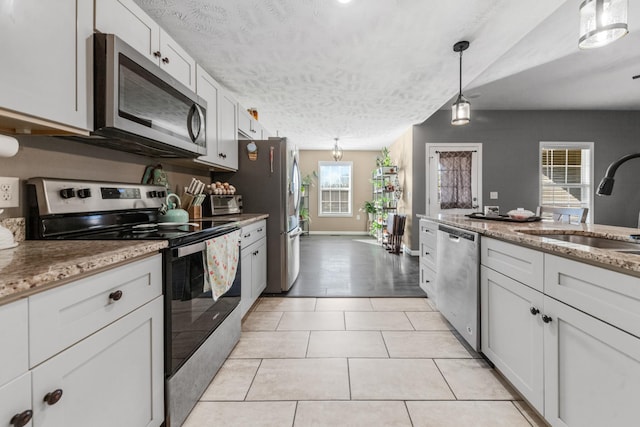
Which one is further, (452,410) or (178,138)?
(178,138)

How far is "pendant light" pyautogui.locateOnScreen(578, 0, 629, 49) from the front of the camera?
4.29 feet

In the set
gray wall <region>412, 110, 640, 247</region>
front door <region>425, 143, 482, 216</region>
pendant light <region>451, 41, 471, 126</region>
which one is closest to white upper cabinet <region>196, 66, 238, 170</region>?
pendant light <region>451, 41, 471, 126</region>

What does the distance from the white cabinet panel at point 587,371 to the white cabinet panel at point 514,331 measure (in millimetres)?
64

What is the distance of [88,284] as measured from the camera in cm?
86

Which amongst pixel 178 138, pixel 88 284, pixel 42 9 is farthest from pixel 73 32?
pixel 88 284

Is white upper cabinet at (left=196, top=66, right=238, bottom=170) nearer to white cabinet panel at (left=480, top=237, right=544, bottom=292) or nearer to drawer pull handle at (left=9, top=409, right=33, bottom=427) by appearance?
drawer pull handle at (left=9, top=409, right=33, bottom=427)

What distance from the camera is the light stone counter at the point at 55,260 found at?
67 cm

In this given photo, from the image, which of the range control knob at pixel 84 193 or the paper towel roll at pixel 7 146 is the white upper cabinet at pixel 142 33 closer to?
the paper towel roll at pixel 7 146

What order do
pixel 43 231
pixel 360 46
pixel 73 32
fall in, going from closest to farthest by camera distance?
pixel 73 32
pixel 43 231
pixel 360 46

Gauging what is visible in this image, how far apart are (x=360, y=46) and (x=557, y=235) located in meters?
2.20

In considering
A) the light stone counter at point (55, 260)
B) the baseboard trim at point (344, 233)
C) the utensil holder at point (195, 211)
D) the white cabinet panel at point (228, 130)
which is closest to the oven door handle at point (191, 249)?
the light stone counter at point (55, 260)

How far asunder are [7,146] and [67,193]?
347 mm

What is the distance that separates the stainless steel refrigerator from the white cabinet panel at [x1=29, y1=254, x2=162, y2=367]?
202cm

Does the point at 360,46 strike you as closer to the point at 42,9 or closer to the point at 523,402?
the point at 42,9
